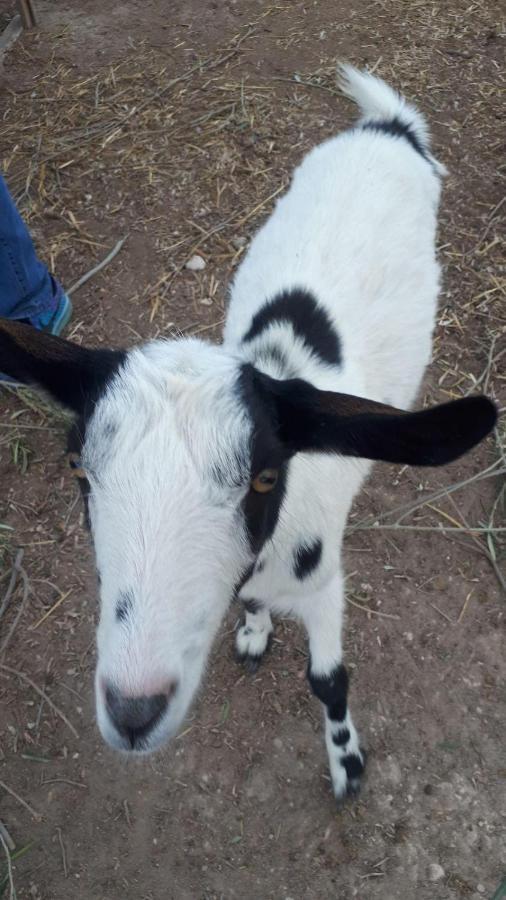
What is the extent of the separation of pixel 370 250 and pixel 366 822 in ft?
8.26

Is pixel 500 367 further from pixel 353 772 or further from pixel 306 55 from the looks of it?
pixel 306 55

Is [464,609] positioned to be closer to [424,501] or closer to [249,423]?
[424,501]

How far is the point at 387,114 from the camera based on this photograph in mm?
3875

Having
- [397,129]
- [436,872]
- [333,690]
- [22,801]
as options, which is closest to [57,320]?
[397,129]

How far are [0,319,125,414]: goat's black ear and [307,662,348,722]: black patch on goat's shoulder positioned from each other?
170 centimetres

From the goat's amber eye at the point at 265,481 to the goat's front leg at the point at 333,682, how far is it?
3.65ft

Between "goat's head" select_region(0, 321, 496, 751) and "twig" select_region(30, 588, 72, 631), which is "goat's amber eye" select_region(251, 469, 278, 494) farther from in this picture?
"twig" select_region(30, 588, 72, 631)

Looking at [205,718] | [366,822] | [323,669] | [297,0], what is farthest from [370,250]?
[297,0]

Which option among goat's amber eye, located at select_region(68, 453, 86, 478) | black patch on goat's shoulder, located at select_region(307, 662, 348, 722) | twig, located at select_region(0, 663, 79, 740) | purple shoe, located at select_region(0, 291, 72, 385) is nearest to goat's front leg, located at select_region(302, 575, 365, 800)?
black patch on goat's shoulder, located at select_region(307, 662, 348, 722)

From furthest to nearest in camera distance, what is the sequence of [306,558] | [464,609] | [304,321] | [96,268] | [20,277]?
[96,268], [20,277], [464,609], [304,321], [306,558]

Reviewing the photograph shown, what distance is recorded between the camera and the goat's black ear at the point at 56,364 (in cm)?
184

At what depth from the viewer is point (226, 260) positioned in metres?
4.86

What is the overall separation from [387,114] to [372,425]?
2.94 meters

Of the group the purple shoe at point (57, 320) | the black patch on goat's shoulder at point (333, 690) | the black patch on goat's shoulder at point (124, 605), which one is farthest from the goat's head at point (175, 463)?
the purple shoe at point (57, 320)
